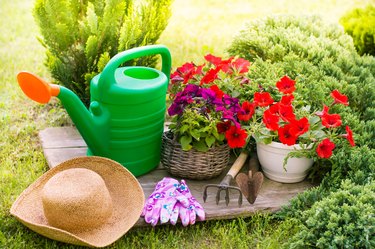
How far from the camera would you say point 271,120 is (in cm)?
332

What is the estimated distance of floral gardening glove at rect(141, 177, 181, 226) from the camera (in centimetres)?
312

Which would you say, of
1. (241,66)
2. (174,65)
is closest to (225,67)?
(241,66)

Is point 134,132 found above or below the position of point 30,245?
above

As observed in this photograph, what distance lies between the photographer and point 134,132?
346cm

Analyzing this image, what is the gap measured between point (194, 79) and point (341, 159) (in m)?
1.10

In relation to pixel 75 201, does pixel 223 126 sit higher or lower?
higher

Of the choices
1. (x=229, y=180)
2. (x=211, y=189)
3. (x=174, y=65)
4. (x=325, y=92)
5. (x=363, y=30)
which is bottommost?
(x=174, y=65)

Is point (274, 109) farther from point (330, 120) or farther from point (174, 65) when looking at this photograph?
point (174, 65)

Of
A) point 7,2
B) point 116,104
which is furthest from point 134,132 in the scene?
point 7,2

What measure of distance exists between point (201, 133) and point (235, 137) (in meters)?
0.20

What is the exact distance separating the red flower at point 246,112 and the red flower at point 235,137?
0.34 feet

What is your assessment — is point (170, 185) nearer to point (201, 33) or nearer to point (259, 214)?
point (259, 214)

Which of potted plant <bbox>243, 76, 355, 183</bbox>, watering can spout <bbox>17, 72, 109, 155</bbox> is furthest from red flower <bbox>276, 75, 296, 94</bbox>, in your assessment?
watering can spout <bbox>17, 72, 109, 155</bbox>

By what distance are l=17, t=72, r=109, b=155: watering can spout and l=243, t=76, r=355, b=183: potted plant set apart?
896mm
